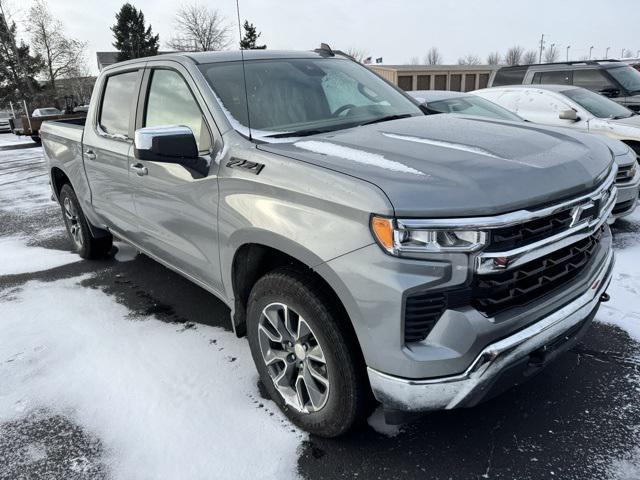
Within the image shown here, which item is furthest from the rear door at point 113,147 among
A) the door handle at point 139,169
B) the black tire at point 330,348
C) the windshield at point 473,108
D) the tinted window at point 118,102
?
the windshield at point 473,108

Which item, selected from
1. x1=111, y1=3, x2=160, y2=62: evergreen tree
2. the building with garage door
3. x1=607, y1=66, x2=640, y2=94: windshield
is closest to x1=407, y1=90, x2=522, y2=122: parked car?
x1=607, y1=66, x2=640, y2=94: windshield

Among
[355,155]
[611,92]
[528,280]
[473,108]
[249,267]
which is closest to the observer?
[528,280]

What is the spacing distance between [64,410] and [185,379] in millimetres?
662

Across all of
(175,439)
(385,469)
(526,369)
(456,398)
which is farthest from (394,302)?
(175,439)

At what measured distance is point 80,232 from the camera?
5.11 m

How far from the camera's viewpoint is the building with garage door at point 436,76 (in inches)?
1450

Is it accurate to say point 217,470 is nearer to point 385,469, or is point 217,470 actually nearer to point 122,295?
point 385,469

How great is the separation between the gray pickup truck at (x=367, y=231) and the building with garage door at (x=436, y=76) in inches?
1368

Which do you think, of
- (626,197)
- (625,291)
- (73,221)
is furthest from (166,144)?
(626,197)

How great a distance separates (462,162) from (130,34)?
54487 mm

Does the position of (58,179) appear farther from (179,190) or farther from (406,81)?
(406,81)

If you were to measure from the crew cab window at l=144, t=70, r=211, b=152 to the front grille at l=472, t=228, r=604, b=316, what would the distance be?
1.65 meters

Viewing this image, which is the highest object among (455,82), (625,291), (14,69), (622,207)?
(14,69)

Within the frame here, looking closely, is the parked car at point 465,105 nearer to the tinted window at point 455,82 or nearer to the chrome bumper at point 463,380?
the chrome bumper at point 463,380
